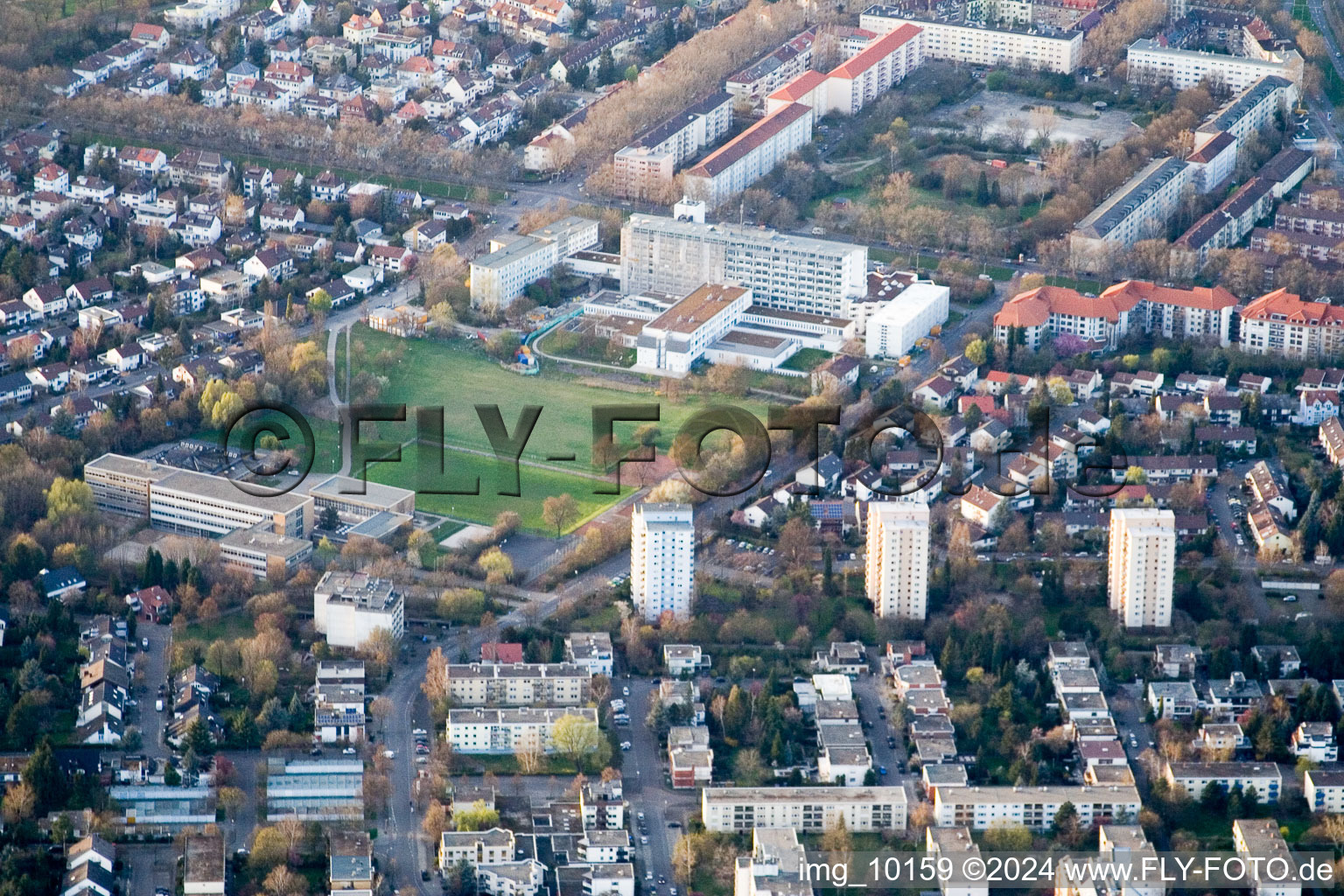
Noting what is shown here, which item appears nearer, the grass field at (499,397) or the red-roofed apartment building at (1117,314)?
the grass field at (499,397)

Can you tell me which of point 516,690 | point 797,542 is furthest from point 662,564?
point 516,690

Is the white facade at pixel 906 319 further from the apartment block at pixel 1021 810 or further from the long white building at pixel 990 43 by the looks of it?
the apartment block at pixel 1021 810

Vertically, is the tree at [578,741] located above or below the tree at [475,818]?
below

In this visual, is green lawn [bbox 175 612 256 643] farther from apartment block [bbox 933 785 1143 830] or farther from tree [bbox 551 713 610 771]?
apartment block [bbox 933 785 1143 830]

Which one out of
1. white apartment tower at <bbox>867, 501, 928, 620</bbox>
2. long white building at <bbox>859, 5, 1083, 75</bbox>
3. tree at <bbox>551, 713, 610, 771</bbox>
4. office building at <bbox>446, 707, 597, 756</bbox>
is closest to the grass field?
white apartment tower at <bbox>867, 501, 928, 620</bbox>

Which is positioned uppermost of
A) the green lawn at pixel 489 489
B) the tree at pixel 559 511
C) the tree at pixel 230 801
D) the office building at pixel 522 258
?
the tree at pixel 230 801

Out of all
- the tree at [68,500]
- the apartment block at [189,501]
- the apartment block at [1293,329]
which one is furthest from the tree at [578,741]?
the apartment block at [1293,329]
